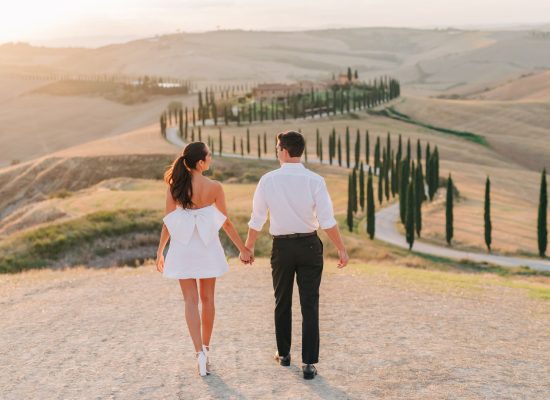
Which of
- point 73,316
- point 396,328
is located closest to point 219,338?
point 396,328

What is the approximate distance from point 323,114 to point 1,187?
2784 inches

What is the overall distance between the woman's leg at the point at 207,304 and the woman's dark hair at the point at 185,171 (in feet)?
4.33

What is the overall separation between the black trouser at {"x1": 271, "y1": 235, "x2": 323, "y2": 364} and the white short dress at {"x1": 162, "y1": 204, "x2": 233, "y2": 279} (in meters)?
0.94

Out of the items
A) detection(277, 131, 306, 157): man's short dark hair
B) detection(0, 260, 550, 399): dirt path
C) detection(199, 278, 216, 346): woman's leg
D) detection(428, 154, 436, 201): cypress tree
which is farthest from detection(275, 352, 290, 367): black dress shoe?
detection(428, 154, 436, 201): cypress tree

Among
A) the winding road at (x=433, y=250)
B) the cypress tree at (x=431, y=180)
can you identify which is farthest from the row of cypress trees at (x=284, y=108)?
the winding road at (x=433, y=250)

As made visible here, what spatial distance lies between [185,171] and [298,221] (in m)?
1.87

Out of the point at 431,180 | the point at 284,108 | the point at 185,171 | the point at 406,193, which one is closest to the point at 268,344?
the point at 185,171

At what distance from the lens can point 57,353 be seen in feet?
44.6

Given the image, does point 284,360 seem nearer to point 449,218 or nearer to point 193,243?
point 193,243

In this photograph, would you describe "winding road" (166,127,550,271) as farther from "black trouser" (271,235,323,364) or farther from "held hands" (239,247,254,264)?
"held hands" (239,247,254,264)

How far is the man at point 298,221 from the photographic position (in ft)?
35.8

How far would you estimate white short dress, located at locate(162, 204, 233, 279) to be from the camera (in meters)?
11.0

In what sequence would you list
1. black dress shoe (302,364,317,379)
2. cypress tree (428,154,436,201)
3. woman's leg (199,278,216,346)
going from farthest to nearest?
cypress tree (428,154,436,201) → woman's leg (199,278,216,346) → black dress shoe (302,364,317,379)

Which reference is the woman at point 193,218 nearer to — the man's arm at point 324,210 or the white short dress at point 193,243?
the white short dress at point 193,243
